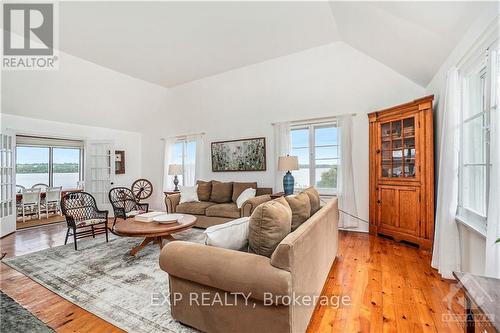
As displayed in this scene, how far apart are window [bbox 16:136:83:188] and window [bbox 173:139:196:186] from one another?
416 centimetres

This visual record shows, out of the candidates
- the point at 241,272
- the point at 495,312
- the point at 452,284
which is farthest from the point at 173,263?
the point at 452,284

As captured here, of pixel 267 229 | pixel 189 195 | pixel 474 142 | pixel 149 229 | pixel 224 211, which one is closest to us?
pixel 267 229

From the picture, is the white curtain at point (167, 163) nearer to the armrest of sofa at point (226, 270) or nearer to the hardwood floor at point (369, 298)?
the hardwood floor at point (369, 298)

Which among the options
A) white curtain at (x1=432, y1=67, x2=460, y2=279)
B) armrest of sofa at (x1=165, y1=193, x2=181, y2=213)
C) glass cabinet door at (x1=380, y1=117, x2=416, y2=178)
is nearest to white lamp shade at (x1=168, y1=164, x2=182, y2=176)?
armrest of sofa at (x1=165, y1=193, x2=181, y2=213)

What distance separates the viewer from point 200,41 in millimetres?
3855

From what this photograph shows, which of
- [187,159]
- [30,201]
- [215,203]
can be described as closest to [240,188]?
[215,203]

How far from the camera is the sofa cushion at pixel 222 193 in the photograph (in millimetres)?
4918

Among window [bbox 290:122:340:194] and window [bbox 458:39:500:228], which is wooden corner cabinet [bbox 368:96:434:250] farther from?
window [bbox 290:122:340:194]

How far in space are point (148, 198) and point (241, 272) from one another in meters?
6.19

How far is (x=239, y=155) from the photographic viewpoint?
5324 millimetres

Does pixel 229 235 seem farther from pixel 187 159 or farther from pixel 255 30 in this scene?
pixel 187 159

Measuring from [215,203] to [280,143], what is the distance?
1.89 m

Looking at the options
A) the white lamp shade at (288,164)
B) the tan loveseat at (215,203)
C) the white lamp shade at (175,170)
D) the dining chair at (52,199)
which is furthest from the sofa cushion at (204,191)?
the dining chair at (52,199)

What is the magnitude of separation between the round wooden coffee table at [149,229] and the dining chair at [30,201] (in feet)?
14.4
